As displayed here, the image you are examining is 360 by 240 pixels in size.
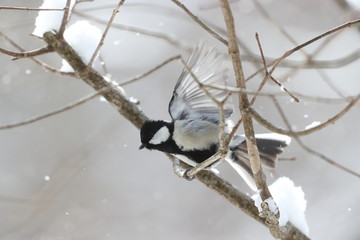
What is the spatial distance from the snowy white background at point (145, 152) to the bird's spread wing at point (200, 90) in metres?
1.98

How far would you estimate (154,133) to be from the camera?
7.09 feet

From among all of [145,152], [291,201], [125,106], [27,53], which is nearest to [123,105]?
[125,106]

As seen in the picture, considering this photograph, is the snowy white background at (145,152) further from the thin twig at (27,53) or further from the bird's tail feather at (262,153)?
the thin twig at (27,53)

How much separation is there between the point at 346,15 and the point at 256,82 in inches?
94.1

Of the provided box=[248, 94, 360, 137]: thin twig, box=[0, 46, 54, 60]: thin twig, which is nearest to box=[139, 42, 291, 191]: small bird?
box=[0, 46, 54, 60]: thin twig

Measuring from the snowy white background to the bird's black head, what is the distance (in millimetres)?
1939

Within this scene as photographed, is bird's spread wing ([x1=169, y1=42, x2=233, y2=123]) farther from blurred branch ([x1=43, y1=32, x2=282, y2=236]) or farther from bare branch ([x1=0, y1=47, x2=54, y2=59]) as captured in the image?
bare branch ([x1=0, y1=47, x2=54, y2=59])

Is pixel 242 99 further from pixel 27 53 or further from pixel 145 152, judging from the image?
pixel 145 152

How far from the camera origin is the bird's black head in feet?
6.89

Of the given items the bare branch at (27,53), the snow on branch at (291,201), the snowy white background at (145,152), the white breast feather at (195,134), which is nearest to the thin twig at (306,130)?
the snow on branch at (291,201)

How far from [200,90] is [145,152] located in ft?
9.84

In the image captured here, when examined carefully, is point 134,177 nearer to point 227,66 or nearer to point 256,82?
point 256,82

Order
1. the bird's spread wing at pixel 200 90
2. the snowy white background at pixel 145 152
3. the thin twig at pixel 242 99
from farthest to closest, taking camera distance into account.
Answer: the snowy white background at pixel 145 152 < the bird's spread wing at pixel 200 90 < the thin twig at pixel 242 99

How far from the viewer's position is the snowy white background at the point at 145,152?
14.1 feet
